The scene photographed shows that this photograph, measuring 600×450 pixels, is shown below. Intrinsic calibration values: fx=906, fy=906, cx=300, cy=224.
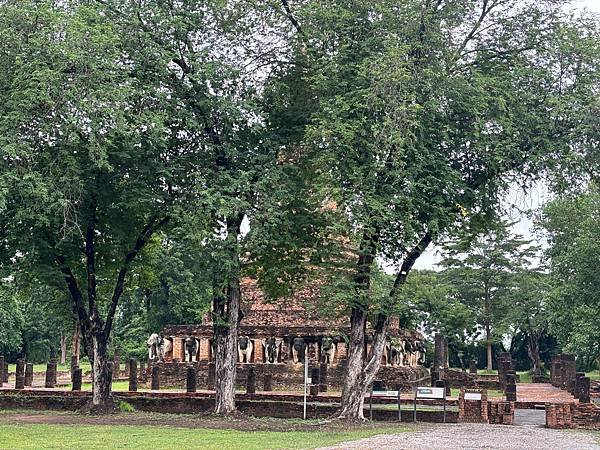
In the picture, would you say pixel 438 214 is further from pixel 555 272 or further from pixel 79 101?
pixel 555 272

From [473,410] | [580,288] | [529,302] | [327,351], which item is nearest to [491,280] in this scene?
[529,302]

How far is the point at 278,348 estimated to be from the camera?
112 ft

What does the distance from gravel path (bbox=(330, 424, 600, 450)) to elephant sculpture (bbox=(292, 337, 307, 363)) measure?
1307cm

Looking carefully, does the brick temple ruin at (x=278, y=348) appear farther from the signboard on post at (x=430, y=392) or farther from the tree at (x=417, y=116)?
the tree at (x=417, y=116)

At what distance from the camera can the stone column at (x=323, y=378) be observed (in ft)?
104

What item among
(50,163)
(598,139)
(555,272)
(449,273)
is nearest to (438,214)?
(598,139)

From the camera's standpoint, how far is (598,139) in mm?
21891

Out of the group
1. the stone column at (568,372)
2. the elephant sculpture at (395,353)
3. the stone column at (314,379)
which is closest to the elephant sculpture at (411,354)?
the elephant sculpture at (395,353)

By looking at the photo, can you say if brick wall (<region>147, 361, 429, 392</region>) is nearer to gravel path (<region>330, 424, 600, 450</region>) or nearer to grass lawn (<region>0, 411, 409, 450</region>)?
grass lawn (<region>0, 411, 409, 450</region>)

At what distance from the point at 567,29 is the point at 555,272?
27.7 m

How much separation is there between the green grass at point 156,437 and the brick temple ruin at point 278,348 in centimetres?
1312

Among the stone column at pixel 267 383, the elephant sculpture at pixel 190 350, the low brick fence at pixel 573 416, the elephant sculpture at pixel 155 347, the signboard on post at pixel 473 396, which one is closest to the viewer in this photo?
the low brick fence at pixel 573 416

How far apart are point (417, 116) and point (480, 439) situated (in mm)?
7312

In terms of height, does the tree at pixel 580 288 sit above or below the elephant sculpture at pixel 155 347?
above
